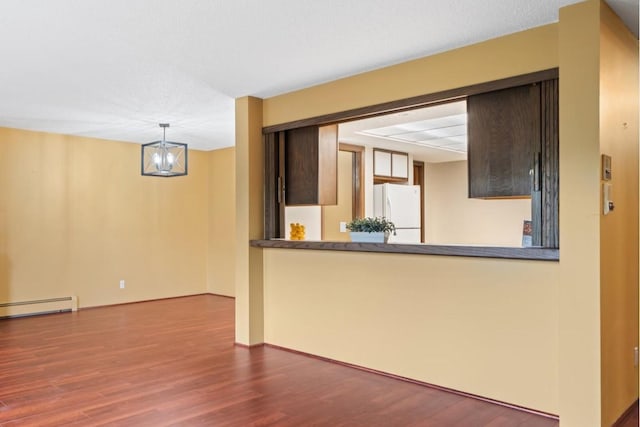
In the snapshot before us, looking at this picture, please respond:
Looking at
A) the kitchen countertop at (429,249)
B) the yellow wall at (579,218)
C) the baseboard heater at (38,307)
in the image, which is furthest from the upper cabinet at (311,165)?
the baseboard heater at (38,307)

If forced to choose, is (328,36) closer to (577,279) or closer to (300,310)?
(577,279)

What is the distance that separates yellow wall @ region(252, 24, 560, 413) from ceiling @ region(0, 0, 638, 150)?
151 millimetres

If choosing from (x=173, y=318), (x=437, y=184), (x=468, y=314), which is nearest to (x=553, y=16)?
(x=468, y=314)

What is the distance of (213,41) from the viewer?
134 inches

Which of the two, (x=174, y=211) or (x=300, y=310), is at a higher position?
(x=174, y=211)

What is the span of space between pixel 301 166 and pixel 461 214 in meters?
4.51

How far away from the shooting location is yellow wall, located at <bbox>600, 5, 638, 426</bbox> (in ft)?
9.39

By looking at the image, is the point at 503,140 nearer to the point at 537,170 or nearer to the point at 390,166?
the point at 537,170

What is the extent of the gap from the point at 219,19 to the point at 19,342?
399 cm

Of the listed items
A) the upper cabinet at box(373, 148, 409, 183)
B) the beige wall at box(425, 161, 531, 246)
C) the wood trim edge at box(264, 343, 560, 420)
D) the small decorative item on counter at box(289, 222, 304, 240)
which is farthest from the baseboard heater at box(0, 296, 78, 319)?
the beige wall at box(425, 161, 531, 246)

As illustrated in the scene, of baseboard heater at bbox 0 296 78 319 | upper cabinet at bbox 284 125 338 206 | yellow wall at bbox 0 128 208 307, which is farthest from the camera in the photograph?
yellow wall at bbox 0 128 208 307

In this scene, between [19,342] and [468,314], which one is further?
[19,342]

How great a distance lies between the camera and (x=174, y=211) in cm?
798

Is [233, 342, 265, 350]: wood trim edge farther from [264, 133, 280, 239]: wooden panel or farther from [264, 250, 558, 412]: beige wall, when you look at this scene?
[264, 133, 280, 239]: wooden panel
